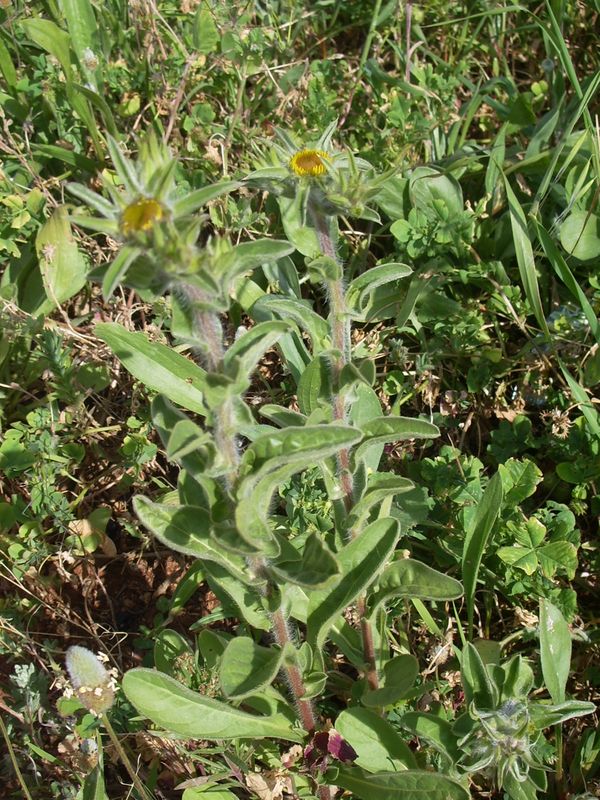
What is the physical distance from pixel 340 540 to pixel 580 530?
3.28 feet

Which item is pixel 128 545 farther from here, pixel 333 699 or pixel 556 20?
pixel 556 20

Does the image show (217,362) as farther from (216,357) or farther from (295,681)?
(295,681)

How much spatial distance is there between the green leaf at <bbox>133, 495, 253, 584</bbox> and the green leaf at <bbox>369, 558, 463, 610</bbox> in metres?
0.59

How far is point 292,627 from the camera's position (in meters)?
2.63

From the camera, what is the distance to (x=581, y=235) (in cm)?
345

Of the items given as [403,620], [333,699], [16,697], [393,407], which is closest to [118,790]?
[16,697]

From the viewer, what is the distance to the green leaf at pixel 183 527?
2104 mm

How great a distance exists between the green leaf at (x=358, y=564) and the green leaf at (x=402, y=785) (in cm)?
43

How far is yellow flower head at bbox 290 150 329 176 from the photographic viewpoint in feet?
7.73

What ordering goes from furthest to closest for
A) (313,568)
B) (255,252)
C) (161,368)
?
(161,368) < (313,568) < (255,252)

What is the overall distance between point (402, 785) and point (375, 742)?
0.18m

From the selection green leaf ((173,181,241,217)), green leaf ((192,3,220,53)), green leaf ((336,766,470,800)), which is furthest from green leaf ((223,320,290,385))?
green leaf ((192,3,220,53))

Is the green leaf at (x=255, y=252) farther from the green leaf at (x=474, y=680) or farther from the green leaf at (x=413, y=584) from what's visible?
the green leaf at (x=474, y=680)

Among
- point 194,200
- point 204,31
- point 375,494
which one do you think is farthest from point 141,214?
point 204,31
